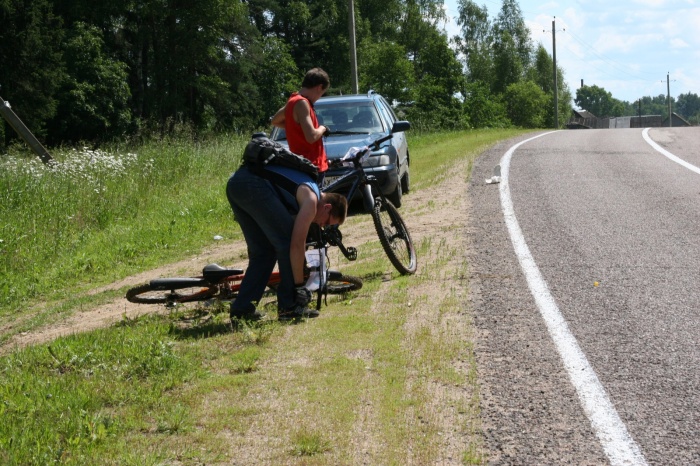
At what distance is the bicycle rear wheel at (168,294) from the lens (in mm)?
7815

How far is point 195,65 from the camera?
51.5 meters

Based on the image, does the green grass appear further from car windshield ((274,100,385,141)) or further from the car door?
the car door

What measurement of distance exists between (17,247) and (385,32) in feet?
240

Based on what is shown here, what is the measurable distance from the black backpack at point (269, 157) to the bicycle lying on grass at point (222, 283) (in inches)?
28.4

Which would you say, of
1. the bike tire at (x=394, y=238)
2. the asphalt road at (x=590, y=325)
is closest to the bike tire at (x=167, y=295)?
the bike tire at (x=394, y=238)

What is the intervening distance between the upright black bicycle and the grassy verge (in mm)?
959

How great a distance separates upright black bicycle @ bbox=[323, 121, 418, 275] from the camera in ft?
28.2

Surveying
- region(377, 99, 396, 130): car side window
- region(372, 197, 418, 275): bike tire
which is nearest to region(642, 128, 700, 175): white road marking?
region(377, 99, 396, 130): car side window

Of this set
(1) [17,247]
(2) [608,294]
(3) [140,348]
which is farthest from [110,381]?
(1) [17,247]

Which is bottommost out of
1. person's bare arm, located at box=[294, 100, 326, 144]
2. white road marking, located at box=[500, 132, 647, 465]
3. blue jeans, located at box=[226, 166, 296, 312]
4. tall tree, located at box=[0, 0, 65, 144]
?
white road marking, located at box=[500, 132, 647, 465]

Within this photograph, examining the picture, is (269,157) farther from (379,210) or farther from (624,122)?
(624,122)

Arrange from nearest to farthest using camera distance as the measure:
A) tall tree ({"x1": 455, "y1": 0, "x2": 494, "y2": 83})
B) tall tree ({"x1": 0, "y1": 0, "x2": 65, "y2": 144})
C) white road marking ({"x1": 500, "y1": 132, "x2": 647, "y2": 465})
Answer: white road marking ({"x1": 500, "y1": 132, "x2": 647, "y2": 465}) → tall tree ({"x1": 0, "y1": 0, "x2": 65, "y2": 144}) → tall tree ({"x1": 455, "y1": 0, "x2": 494, "y2": 83})

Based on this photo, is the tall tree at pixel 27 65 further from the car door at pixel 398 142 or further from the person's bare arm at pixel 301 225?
the person's bare arm at pixel 301 225

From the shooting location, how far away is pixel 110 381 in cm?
566
